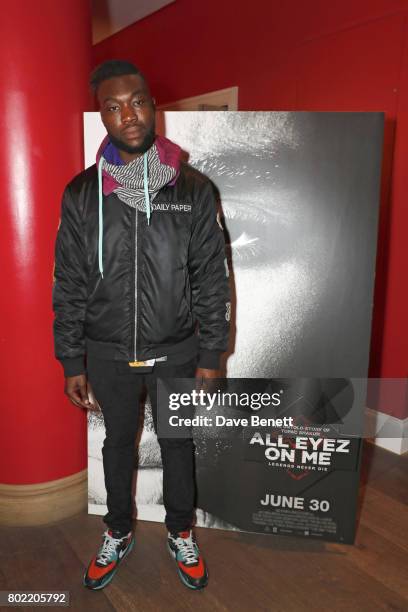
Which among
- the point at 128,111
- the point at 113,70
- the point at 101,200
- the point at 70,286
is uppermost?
the point at 113,70

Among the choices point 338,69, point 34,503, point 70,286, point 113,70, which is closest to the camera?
point 113,70

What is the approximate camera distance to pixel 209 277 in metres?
1.55

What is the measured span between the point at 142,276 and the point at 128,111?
48 centimetres

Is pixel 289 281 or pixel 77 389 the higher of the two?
pixel 289 281

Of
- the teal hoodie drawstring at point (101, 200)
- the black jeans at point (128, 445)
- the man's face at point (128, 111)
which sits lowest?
the black jeans at point (128, 445)

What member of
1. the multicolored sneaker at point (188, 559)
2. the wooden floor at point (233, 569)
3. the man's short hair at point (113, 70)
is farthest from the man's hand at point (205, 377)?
the man's short hair at point (113, 70)

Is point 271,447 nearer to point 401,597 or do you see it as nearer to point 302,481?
point 302,481

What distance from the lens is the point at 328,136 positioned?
158cm

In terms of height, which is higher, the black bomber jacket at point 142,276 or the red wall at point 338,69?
the red wall at point 338,69

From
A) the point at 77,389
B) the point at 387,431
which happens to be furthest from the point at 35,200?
the point at 387,431

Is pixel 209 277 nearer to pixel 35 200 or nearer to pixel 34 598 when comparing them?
pixel 35 200

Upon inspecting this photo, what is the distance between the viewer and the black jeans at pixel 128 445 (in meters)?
1.58

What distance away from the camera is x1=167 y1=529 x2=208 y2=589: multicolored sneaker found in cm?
162

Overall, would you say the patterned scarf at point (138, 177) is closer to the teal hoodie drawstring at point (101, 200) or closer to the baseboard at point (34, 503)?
the teal hoodie drawstring at point (101, 200)
